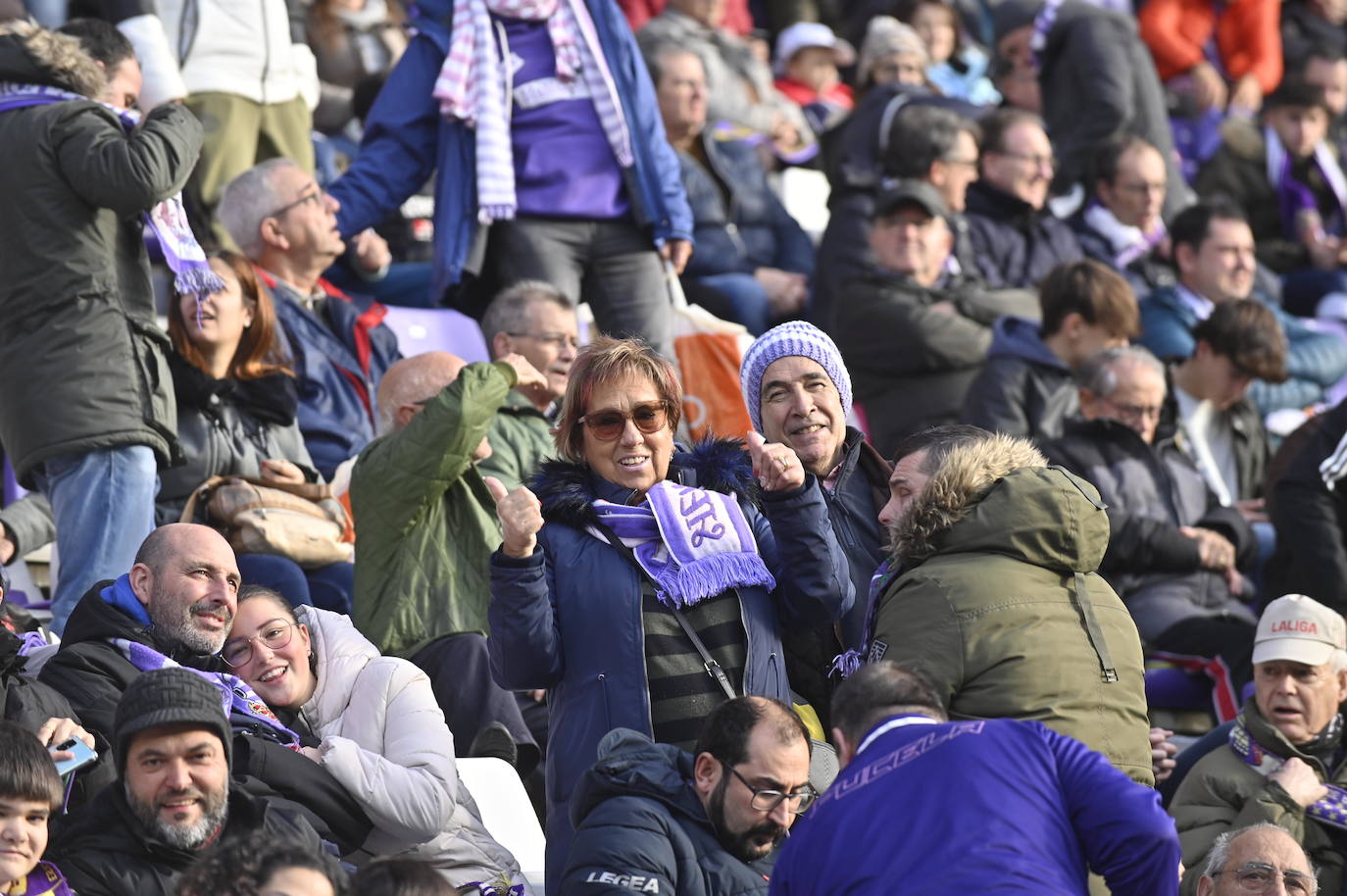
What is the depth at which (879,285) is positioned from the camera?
1009 cm

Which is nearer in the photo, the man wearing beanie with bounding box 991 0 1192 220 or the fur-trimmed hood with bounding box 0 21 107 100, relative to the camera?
the fur-trimmed hood with bounding box 0 21 107 100

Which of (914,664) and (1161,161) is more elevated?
(914,664)

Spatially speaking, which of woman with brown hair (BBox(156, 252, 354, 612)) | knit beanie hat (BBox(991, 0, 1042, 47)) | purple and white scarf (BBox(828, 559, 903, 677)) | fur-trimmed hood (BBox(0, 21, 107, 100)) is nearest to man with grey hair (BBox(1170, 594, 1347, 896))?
purple and white scarf (BBox(828, 559, 903, 677))

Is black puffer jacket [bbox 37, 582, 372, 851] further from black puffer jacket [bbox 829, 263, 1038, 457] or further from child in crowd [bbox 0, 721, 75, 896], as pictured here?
black puffer jacket [bbox 829, 263, 1038, 457]

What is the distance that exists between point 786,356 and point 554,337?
1.93 m

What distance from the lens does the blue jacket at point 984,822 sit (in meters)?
4.54

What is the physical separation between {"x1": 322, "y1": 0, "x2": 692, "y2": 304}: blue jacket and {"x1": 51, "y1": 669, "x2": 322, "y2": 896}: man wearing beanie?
13.6 feet

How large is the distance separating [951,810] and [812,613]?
150 cm

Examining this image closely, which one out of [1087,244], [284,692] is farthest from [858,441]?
[1087,244]

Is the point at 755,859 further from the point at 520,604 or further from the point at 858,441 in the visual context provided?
the point at 858,441

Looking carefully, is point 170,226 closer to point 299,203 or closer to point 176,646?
point 299,203

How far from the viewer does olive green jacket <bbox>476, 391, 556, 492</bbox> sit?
26.3 feet

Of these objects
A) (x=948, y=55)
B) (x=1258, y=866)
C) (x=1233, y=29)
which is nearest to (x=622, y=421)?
(x=1258, y=866)

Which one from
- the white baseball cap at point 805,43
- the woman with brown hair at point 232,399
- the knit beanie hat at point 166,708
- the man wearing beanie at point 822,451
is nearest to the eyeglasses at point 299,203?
the woman with brown hair at point 232,399
